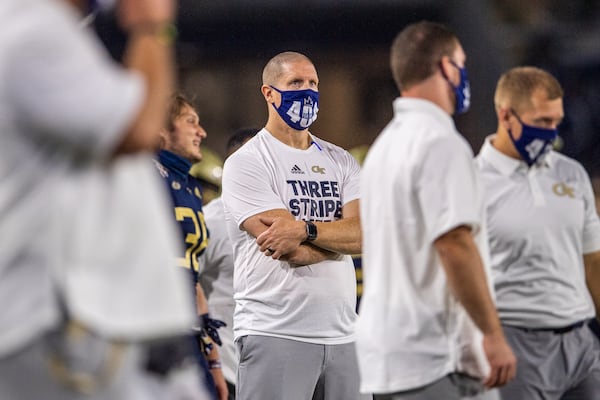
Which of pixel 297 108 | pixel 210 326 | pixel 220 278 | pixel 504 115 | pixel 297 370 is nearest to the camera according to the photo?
pixel 504 115

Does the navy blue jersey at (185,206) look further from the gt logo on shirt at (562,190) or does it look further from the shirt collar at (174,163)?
the gt logo on shirt at (562,190)

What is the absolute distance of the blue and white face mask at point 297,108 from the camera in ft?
18.7

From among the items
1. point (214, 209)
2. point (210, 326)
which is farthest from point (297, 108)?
point (214, 209)

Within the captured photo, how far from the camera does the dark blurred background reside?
13508 millimetres

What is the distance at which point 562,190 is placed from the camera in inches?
199

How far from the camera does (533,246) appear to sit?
15.9ft

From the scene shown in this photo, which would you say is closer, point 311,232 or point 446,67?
point 446,67

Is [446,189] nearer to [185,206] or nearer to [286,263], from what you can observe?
[286,263]

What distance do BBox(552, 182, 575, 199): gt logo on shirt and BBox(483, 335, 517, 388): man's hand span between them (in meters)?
1.33

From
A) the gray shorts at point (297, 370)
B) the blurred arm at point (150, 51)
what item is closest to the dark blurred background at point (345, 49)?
the gray shorts at point (297, 370)

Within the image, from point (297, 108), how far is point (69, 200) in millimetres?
3042

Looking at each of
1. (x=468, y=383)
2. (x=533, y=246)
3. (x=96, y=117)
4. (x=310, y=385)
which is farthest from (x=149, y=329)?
(x=310, y=385)

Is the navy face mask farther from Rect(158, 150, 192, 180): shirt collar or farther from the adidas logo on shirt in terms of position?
Rect(158, 150, 192, 180): shirt collar

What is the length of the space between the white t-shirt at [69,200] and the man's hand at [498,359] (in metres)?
1.36
